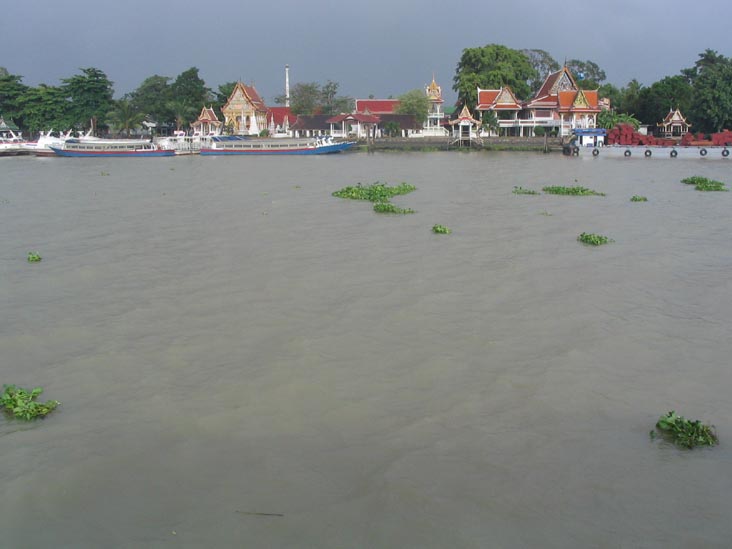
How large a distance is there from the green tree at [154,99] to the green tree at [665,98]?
125 ft

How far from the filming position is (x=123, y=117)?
168 ft

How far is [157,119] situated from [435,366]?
5554 centimetres

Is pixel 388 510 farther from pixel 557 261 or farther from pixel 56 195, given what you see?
pixel 56 195

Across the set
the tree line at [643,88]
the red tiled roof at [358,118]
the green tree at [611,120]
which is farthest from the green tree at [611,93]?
the red tiled roof at [358,118]

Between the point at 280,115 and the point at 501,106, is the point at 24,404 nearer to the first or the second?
the point at 501,106

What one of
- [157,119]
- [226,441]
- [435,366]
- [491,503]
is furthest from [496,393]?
[157,119]

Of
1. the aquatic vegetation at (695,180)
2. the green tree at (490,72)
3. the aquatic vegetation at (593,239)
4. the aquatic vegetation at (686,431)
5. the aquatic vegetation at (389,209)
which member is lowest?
the aquatic vegetation at (686,431)

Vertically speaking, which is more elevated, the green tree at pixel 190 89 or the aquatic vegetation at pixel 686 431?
the green tree at pixel 190 89

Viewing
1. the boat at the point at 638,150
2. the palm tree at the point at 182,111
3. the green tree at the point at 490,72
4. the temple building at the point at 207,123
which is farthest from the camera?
the temple building at the point at 207,123

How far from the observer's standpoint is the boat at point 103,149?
40.2 m

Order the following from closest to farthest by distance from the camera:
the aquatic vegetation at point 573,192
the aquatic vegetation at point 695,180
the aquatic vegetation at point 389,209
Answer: the aquatic vegetation at point 389,209
the aquatic vegetation at point 573,192
the aquatic vegetation at point 695,180

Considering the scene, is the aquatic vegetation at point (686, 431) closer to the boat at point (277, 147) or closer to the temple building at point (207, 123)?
the boat at point (277, 147)

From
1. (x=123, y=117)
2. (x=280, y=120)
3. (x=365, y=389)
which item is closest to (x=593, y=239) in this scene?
(x=365, y=389)

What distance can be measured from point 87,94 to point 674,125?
43.4 m
